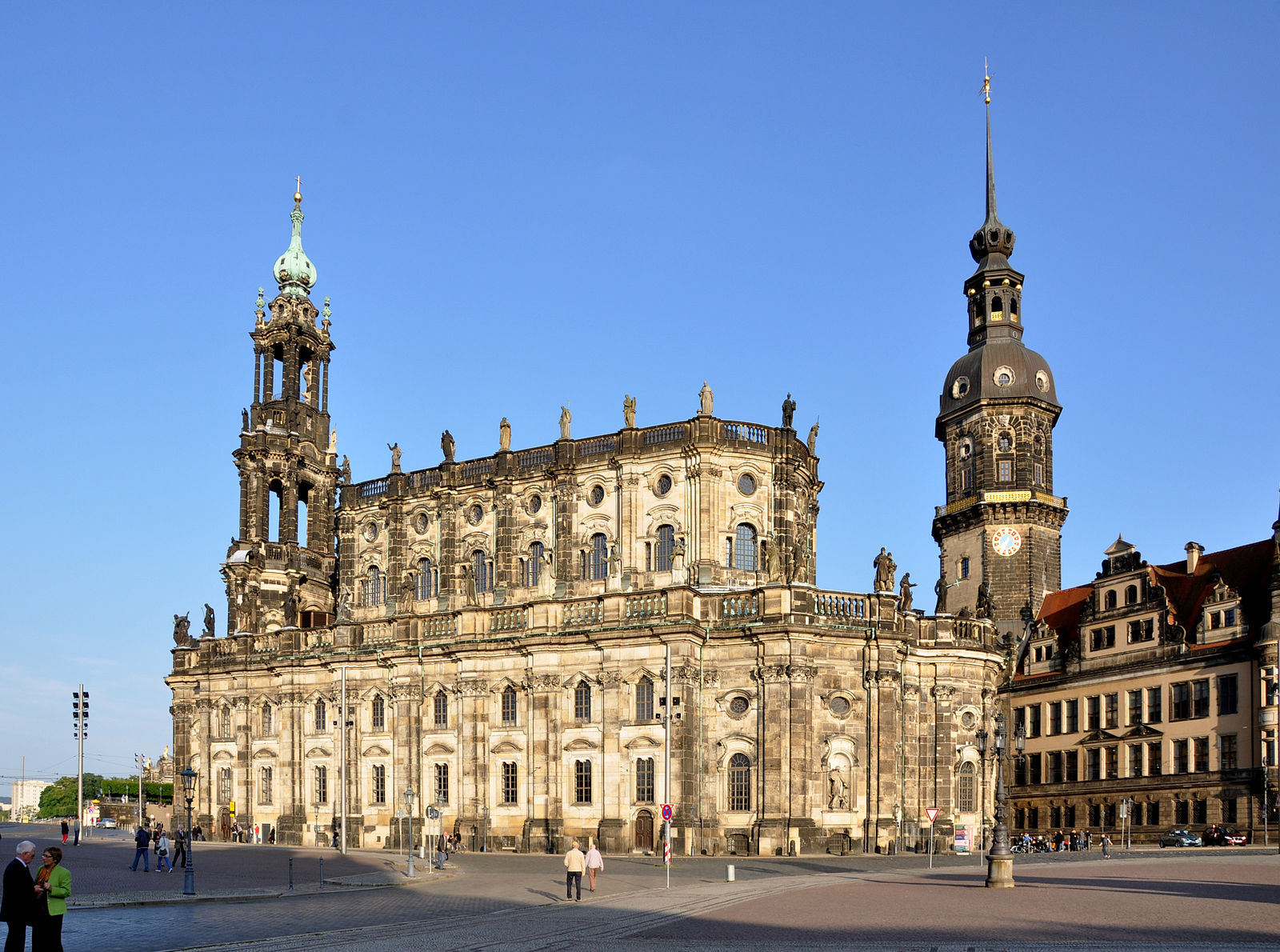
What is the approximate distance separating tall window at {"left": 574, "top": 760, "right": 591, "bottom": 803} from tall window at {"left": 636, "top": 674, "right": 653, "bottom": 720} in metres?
3.60

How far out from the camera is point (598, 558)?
7131cm

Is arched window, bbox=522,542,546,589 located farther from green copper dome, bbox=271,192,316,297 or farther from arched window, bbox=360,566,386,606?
green copper dome, bbox=271,192,316,297

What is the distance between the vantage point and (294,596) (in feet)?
282

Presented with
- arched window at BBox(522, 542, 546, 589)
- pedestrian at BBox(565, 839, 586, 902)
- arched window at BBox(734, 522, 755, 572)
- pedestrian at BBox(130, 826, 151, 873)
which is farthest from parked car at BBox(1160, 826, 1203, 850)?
pedestrian at BBox(130, 826, 151, 873)

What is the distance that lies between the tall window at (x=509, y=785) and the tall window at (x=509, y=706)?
6.58 ft

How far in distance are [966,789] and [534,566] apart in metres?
24.8

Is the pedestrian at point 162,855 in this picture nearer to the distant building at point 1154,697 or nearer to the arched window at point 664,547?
the arched window at point 664,547

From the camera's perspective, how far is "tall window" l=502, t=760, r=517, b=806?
67.7m

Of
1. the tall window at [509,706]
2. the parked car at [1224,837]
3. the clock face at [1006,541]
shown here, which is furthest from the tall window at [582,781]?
the clock face at [1006,541]

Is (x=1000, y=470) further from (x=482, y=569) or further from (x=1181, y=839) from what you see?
(x=482, y=569)

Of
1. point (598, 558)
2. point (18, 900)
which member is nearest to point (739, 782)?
point (598, 558)

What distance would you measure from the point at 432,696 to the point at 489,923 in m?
42.3

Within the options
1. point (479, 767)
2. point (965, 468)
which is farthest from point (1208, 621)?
point (479, 767)

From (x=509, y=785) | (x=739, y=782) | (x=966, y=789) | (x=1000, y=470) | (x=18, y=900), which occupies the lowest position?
(x=966, y=789)
